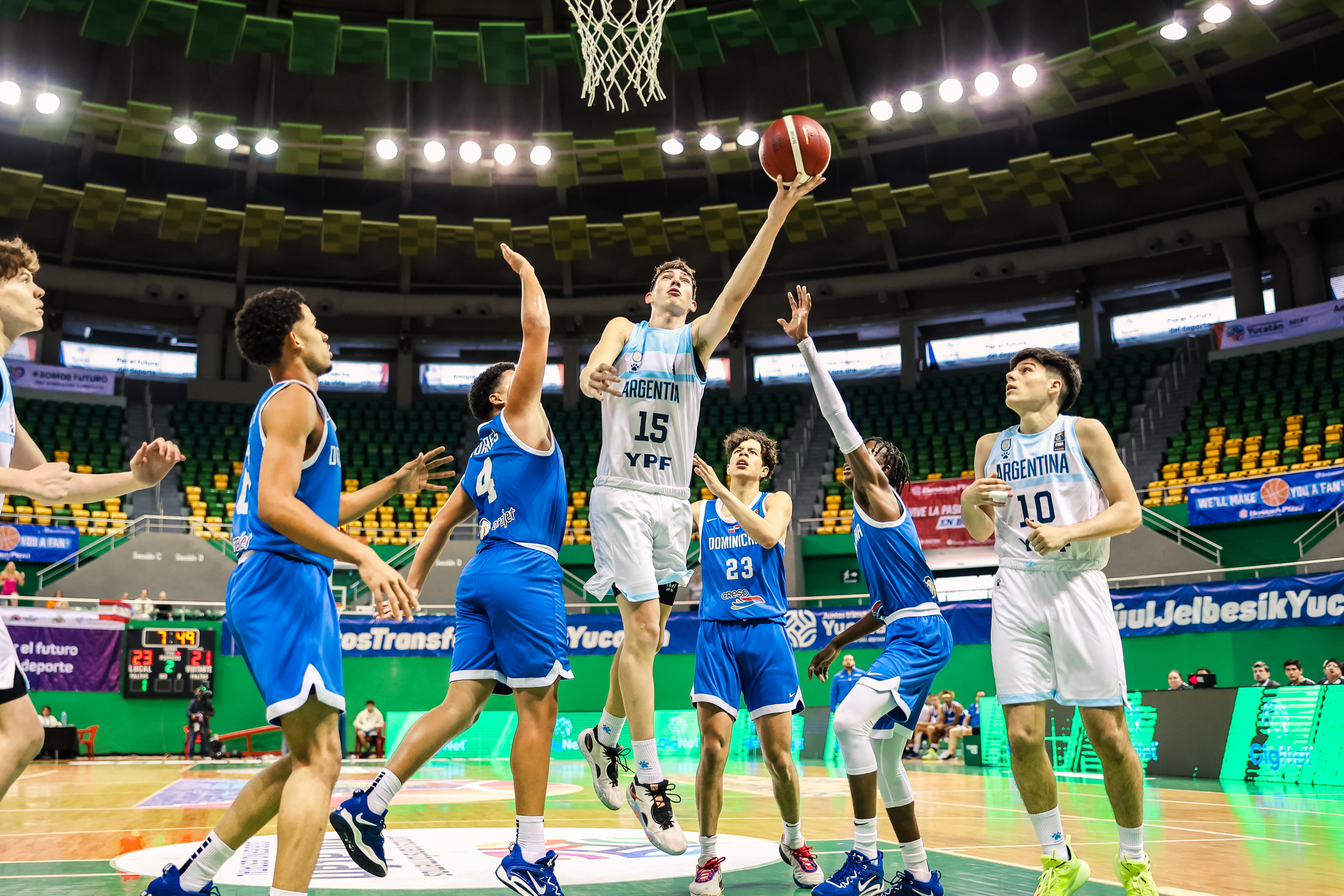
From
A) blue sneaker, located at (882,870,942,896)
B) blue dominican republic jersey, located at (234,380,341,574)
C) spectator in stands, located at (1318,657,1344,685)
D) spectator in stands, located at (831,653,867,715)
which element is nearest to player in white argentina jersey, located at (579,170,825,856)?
blue sneaker, located at (882,870,942,896)

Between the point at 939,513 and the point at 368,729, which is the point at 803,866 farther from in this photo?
the point at 939,513

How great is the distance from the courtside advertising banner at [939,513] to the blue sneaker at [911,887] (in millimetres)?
18526

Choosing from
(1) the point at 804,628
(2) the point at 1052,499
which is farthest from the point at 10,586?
(2) the point at 1052,499

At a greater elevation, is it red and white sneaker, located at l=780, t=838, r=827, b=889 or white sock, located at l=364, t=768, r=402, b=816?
white sock, located at l=364, t=768, r=402, b=816

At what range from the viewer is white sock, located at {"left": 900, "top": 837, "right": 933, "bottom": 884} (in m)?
4.88

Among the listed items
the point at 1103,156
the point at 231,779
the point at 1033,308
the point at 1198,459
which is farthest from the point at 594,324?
the point at 231,779

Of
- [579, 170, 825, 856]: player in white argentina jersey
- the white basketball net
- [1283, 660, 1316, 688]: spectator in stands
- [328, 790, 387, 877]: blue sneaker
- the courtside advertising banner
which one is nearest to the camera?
[328, 790, 387, 877]: blue sneaker

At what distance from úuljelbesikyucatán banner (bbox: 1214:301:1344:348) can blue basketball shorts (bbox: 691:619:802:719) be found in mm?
23248

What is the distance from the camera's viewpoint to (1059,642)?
4.77m

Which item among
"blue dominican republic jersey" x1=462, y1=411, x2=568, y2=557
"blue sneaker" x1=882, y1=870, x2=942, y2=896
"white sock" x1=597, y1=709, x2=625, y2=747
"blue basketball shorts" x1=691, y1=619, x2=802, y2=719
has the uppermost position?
"blue dominican republic jersey" x1=462, y1=411, x2=568, y2=557

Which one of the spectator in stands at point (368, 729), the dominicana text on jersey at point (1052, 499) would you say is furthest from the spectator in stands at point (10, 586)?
the dominicana text on jersey at point (1052, 499)

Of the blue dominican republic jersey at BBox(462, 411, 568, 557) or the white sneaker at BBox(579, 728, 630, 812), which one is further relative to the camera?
the white sneaker at BBox(579, 728, 630, 812)

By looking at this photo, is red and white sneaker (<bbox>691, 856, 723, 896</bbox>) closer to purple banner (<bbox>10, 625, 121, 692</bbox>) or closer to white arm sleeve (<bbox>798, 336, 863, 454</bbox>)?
white arm sleeve (<bbox>798, 336, 863, 454</bbox>)

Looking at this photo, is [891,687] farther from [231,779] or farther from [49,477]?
[231,779]
